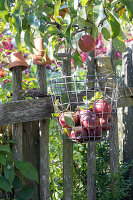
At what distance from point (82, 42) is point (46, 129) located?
0.75m

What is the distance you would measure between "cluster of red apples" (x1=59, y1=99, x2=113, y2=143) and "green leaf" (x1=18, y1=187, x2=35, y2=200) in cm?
53

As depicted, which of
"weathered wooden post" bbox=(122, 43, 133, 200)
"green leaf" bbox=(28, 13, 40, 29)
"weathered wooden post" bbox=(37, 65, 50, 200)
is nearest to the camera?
"green leaf" bbox=(28, 13, 40, 29)

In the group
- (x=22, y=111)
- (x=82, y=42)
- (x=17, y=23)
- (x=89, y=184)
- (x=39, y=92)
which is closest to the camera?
(x=17, y=23)

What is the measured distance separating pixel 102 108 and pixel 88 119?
3.7 inches

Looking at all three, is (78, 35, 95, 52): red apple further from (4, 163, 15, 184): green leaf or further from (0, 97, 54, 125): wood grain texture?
(4, 163, 15, 184): green leaf

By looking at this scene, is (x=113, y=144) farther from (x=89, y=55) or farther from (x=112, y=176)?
(x=89, y=55)

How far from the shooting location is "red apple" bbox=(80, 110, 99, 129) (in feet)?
4.11

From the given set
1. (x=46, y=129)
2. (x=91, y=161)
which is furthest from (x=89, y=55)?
(x=91, y=161)

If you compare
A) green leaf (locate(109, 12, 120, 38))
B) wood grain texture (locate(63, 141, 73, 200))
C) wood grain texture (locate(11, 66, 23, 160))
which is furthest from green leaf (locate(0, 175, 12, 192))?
green leaf (locate(109, 12, 120, 38))

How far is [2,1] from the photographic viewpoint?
3.34ft

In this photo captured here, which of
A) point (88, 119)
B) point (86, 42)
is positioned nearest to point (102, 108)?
point (88, 119)

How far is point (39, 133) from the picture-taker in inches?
70.5

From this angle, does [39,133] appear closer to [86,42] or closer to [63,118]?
[63,118]

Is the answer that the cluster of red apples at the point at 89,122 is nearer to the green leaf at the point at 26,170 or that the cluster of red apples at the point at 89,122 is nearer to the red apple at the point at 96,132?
the red apple at the point at 96,132
